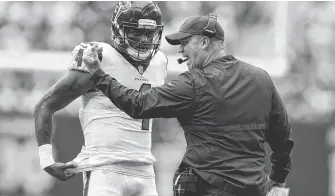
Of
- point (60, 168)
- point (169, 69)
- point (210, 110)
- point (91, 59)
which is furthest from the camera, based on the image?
point (169, 69)

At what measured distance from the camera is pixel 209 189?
4.56 metres

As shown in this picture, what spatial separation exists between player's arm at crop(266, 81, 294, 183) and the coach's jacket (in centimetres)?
25

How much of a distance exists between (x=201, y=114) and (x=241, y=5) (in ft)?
18.2

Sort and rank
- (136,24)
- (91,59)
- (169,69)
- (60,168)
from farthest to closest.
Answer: (169,69) → (136,24) → (60,168) → (91,59)

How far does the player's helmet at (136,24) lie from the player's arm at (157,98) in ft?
2.29

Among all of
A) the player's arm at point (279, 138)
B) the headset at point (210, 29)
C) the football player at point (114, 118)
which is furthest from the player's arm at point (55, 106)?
the player's arm at point (279, 138)

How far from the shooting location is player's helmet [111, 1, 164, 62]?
5.25m

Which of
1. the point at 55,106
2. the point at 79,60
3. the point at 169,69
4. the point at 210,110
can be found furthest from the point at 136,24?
the point at 169,69

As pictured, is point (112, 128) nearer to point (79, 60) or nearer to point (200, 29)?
point (79, 60)

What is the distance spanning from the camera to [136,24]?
5246 millimetres

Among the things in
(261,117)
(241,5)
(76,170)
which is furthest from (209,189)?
(241,5)

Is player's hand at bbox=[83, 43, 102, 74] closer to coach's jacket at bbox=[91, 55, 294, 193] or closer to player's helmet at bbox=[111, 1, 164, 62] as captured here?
coach's jacket at bbox=[91, 55, 294, 193]

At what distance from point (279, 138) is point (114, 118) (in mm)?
1044

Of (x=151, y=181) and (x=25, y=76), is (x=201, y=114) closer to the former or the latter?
(x=151, y=181)
